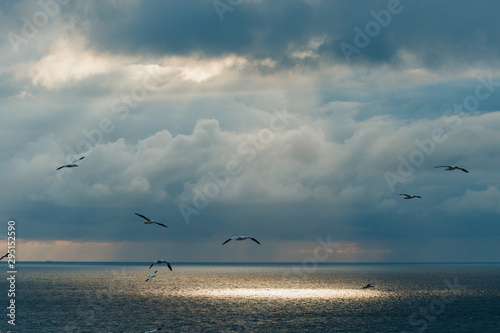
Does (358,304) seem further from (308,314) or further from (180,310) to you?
(180,310)

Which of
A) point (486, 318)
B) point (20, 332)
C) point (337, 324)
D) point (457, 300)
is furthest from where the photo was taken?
point (457, 300)

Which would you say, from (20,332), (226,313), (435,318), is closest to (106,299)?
(226,313)

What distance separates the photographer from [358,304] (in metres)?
166

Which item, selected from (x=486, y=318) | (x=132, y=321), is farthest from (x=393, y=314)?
(x=132, y=321)

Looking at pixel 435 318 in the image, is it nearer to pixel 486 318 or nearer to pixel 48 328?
pixel 486 318

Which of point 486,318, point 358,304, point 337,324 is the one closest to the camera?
point 337,324

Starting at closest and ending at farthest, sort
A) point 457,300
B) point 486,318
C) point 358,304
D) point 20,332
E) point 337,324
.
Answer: point 20,332
point 337,324
point 486,318
point 358,304
point 457,300

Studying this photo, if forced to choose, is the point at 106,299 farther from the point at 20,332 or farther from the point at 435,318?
the point at 435,318

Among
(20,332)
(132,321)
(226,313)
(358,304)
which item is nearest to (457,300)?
(358,304)

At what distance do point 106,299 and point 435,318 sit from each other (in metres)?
107

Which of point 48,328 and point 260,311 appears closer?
point 48,328

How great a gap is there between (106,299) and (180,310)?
4563cm

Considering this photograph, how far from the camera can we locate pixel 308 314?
13712 cm

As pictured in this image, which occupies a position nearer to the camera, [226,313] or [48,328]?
[48,328]
